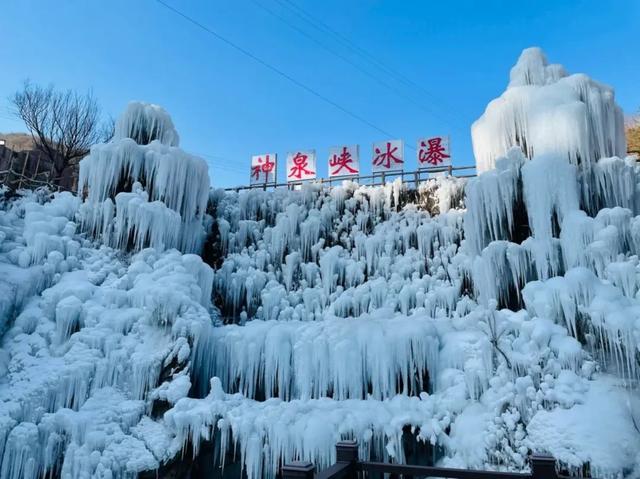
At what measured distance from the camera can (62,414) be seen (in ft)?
15.7

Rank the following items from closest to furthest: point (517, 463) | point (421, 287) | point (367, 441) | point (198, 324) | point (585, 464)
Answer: point (585, 464), point (517, 463), point (367, 441), point (198, 324), point (421, 287)

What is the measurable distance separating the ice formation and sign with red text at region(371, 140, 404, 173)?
2.66m

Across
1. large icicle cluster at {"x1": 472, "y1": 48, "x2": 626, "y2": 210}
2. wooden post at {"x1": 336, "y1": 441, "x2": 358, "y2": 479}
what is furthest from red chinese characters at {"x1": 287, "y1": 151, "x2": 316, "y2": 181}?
wooden post at {"x1": 336, "y1": 441, "x2": 358, "y2": 479}

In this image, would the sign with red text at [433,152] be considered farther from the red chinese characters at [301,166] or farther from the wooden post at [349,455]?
the wooden post at [349,455]

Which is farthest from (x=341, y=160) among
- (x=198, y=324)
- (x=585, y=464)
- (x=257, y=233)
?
(x=585, y=464)

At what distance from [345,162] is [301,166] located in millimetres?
1322

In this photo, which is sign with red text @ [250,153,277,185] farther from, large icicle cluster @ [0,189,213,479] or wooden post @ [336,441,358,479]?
wooden post @ [336,441,358,479]

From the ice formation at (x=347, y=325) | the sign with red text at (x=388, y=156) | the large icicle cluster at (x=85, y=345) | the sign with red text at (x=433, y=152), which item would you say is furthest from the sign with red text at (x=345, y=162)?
the large icicle cluster at (x=85, y=345)

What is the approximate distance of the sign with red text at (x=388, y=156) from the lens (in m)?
10.9

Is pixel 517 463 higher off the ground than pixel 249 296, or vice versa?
pixel 249 296

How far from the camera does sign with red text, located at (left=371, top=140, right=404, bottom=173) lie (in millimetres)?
10914

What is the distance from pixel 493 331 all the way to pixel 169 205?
6.27 metres

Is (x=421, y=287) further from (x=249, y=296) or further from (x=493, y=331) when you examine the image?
(x=249, y=296)

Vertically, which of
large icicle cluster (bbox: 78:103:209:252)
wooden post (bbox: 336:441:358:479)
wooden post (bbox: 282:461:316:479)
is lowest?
wooden post (bbox: 336:441:358:479)
